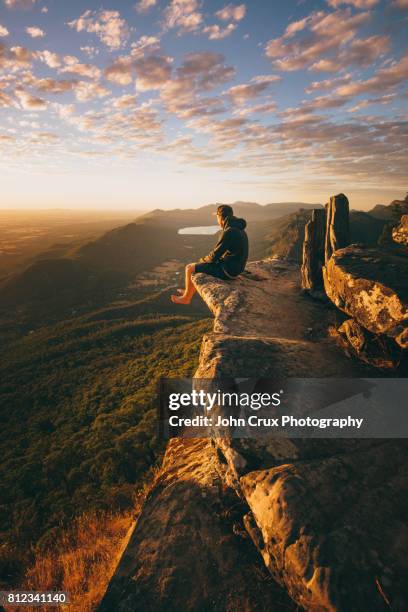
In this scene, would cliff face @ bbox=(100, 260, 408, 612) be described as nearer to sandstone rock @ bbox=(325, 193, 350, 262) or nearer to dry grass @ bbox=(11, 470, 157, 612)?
dry grass @ bbox=(11, 470, 157, 612)

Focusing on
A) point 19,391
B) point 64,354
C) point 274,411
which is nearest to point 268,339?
point 274,411

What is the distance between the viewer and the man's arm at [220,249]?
10.6m

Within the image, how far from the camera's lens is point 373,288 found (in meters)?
6.81

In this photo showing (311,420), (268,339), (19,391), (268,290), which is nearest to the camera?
(311,420)

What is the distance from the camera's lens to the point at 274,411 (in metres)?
6.17

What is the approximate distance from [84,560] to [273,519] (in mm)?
7236

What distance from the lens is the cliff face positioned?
4.14 m

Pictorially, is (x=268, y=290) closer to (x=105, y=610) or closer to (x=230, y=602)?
(x=230, y=602)

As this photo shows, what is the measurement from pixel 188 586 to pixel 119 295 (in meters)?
87.9

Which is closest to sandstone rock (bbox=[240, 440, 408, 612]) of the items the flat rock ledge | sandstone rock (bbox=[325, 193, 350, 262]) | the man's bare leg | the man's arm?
the flat rock ledge
